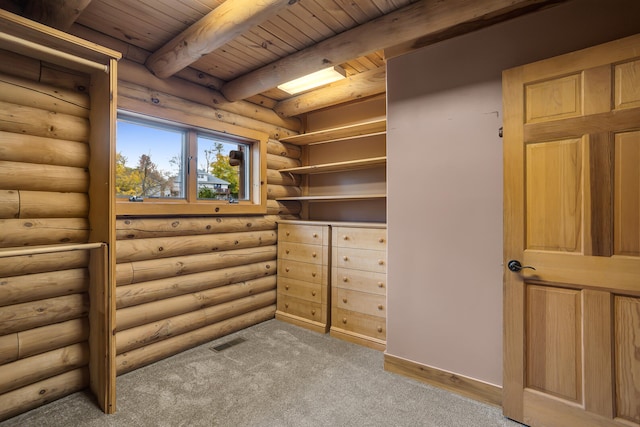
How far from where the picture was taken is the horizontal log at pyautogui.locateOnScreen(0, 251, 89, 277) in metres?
1.90

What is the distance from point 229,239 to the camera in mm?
3207

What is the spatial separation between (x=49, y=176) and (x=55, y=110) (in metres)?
0.46

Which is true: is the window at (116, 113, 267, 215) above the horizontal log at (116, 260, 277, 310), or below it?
above

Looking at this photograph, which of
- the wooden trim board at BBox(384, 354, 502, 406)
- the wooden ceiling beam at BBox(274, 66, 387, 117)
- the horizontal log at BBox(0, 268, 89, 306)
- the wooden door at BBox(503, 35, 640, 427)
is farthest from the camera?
the wooden ceiling beam at BBox(274, 66, 387, 117)

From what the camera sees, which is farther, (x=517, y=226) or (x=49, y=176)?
(x=49, y=176)

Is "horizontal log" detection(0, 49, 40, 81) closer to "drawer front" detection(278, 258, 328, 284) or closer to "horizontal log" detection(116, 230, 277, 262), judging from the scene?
"horizontal log" detection(116, 230, 277, 262)

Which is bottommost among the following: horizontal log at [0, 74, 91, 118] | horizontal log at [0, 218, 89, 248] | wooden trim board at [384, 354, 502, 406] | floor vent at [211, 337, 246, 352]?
floor vent at [211, 337, 246, 352]

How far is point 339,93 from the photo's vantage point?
11.0 ft

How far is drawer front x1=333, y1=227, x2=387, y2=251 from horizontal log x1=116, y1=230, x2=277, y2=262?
3.12 ft

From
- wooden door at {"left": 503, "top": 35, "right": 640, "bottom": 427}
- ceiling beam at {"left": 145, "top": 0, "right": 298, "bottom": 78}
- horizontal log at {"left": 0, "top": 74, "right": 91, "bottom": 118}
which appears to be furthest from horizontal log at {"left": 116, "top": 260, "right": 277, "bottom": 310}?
wooden door at {"left": 503, "top": 35, "right": 640, "bottom": 427}

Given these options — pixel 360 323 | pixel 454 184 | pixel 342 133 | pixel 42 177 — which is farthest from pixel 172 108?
pixel 360 323

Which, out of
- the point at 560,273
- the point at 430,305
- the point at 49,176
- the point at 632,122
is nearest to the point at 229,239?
the point at 49,176

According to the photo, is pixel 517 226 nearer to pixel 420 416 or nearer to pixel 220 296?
pixel 420 416

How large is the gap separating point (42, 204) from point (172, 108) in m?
1.28
